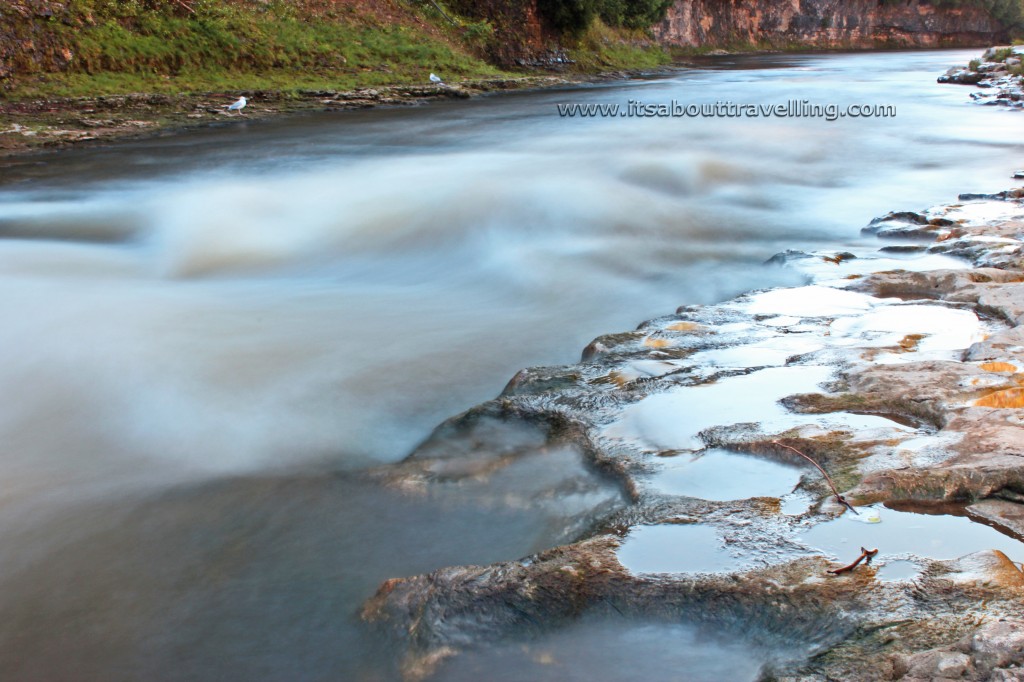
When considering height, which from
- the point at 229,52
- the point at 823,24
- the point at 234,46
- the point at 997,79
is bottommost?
the point at 997,79

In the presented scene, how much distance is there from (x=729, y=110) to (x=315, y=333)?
43.9 feet

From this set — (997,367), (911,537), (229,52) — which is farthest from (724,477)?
(229,52)

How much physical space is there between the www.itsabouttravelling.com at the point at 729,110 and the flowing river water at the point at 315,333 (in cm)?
228

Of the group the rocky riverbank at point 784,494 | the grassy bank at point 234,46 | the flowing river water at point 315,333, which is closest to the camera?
the rocky riverbank at point 784,494

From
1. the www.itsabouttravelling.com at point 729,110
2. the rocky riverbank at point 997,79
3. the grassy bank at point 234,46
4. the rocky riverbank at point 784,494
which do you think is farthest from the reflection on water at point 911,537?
the rocky riverbank at point 997,79

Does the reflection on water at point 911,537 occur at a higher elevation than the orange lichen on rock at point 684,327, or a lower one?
higher

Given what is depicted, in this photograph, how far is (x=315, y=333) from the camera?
5352 millimetres

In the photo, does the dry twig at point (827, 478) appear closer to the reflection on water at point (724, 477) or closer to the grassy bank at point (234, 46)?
the reflection on water at point (724, 477)

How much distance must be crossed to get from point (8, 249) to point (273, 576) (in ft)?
19.2

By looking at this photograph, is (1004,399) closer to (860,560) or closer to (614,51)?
(860,560)

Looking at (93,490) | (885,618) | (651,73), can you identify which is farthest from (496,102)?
(885,618)

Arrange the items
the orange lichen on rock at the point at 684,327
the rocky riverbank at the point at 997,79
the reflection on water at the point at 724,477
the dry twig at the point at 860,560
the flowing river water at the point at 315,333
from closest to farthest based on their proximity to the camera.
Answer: the dry twig at the point at 860,560 < the flowing river water at the point at 315,333 < the reflection on water at the point at 724,477 < the orange lichen on rock at the point at 684,327 < the rocky riverbank at the point at 997,79

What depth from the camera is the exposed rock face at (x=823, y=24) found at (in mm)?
44219

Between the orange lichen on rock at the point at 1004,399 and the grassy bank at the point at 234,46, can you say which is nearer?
the orange lichen on rock at the point at 1004,399
